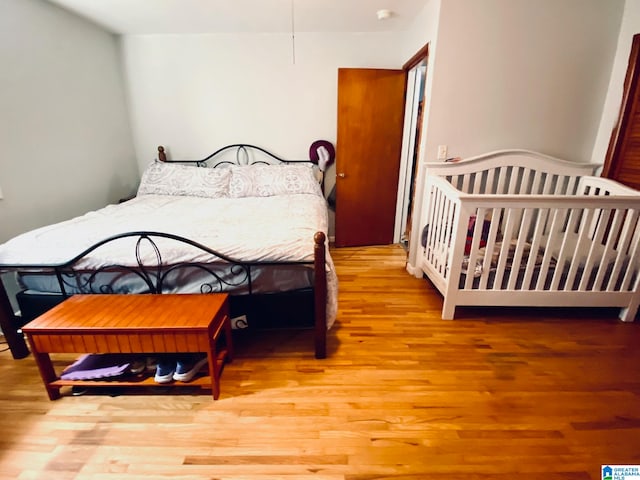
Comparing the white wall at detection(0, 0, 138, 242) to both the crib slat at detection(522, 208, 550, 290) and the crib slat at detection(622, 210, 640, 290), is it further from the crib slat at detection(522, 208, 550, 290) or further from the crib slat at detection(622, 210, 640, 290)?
the crib slat at detection(622, 210, 640, 290)

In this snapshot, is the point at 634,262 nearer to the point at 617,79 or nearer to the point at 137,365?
the point at 617,79

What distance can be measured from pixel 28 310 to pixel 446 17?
3.31 m

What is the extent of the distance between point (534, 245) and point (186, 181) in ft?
9.97

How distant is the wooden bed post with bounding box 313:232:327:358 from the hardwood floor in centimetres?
12

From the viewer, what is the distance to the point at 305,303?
69.6 inches

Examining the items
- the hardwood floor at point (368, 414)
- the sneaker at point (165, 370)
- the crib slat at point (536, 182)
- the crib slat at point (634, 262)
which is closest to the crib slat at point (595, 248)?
the crib slat at point (634, 262)

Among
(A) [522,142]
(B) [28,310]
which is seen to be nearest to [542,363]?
(A) [522,142]

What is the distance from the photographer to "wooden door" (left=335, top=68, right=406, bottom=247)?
3145mm

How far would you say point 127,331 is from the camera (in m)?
1.41

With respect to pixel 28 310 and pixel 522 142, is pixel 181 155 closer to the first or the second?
pixel 28 310

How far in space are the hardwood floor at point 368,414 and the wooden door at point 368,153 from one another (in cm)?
Answer: 165

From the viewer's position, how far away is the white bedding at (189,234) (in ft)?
5.43

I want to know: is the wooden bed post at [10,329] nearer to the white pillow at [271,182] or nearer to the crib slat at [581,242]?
the white pillow at [271,182]

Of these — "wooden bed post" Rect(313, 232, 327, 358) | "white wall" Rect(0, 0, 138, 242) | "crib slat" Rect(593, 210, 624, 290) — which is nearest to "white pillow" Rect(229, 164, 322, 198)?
"white wall" Rect(0, 0, 138, 242)
